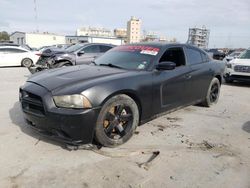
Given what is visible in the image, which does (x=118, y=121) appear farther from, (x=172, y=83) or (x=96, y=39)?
(x=96, y=39)

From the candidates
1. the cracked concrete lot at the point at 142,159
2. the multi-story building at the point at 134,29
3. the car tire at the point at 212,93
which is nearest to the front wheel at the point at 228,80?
the car tire at the point at 212,93

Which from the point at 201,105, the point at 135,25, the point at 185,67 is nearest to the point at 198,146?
the point at 185,67

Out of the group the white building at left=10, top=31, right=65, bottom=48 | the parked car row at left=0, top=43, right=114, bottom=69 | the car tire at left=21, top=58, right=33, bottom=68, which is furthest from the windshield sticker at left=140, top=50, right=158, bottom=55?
the white building at left=10, top=31, right=65, bottom=48

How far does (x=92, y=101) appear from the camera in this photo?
3201mm

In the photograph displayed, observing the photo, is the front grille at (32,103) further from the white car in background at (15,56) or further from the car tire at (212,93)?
the white car in background at (15,56)

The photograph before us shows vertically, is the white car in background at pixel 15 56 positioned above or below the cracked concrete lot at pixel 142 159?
above

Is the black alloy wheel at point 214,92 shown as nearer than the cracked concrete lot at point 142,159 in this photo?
No

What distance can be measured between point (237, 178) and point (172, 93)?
6.39 feet

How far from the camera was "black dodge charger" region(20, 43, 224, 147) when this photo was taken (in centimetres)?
316

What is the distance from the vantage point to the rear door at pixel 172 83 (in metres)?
4.20

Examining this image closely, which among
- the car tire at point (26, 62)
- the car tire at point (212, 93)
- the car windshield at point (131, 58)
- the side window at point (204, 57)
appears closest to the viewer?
the car windshield at point (131, 58)

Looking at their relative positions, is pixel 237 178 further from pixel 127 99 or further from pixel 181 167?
pixel 127 99

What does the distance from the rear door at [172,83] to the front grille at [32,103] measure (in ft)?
6.08

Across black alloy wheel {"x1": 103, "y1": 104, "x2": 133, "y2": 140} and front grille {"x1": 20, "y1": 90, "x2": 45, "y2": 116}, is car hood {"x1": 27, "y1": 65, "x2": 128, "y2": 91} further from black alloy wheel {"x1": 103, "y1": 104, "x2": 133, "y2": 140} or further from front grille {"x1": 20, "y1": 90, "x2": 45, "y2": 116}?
black alloy wheel {"x1": 103, "y1": 104, "x2": 133, "y2": 140}
